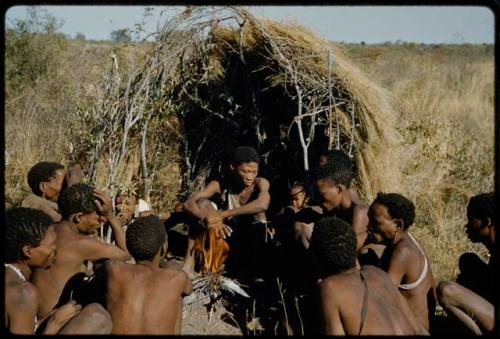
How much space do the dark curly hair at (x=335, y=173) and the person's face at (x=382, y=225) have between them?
1.94ft

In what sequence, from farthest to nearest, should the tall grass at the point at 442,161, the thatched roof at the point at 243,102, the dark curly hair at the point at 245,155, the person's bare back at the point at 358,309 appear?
1. the tall grass at the point at 442,161
2. the thatched roof at the point at 243,102
3. the dark curly hair at the point at 245,155
4. the person's bare back at the point at 358,309

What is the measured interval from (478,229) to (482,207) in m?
0.18

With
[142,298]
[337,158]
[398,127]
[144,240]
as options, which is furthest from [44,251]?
[398,127]

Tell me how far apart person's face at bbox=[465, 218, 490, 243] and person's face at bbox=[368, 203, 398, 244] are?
64cm

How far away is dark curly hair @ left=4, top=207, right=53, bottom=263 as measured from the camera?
388 cm

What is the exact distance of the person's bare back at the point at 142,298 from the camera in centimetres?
370

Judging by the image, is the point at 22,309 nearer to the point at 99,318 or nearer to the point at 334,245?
the point at 99,318

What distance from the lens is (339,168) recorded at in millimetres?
5082

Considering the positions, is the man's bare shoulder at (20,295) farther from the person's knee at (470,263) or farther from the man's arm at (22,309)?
the person's knee at (470,263)

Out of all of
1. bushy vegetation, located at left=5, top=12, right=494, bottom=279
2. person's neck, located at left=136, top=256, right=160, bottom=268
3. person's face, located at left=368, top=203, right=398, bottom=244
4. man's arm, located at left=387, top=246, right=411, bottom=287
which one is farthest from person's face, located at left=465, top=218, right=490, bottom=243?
person's neck, located at left=136, top=256, right=160, bottom=268

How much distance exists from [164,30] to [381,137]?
106 inches

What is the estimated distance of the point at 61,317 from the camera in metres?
3.84

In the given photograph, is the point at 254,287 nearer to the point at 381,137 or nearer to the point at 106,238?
the point at 106,238

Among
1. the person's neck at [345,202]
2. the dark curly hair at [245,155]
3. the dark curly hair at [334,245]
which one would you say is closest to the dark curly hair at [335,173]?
the person's neck at [345,202]
